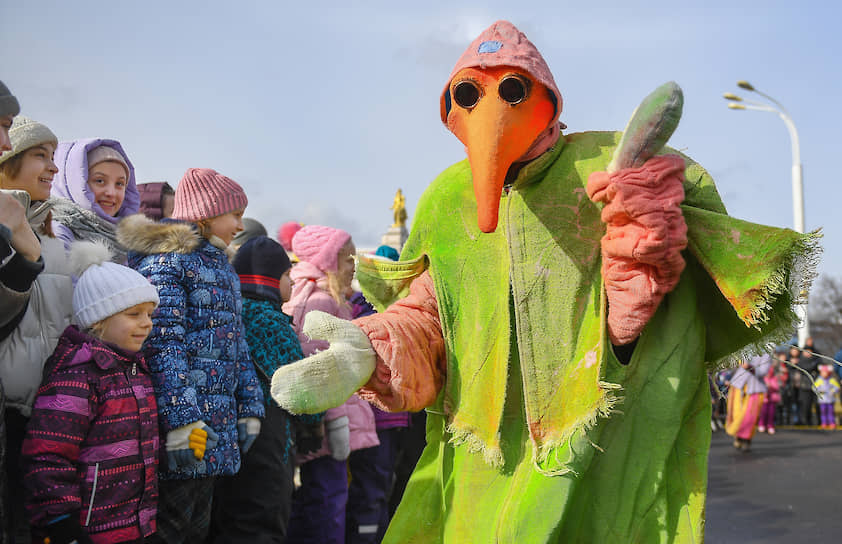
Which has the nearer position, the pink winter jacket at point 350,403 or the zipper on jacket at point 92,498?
the zipper on jacket at point 92,498

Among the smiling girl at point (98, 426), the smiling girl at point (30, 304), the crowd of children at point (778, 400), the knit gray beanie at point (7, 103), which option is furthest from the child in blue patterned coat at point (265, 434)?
the crowd of children at point (778, 400)

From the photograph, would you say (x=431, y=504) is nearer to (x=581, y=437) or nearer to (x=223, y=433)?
(x=581, y=437)

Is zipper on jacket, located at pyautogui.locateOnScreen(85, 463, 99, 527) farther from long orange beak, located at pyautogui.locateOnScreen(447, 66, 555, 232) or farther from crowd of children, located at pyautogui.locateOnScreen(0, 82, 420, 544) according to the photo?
long orange beak, located at pyautogui.locateOnScreen(447, 66, 555, 232)

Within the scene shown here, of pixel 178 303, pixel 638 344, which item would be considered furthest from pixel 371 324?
pixel 178 303

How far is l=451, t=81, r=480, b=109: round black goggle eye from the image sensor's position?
8.41ft

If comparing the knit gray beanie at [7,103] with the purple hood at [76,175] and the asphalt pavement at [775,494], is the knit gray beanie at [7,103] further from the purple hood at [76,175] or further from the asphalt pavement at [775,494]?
the asphalt pavement at [775,494]

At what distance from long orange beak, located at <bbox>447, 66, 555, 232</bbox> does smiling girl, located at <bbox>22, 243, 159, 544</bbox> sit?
1.52 m

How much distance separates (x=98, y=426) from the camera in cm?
310

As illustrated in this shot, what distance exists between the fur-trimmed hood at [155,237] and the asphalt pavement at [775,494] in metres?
4.59

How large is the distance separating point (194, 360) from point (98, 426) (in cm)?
58

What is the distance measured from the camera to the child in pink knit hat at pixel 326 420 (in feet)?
15.7

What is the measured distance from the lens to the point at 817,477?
34.2 feet

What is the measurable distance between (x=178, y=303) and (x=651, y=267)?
1991 millimetres

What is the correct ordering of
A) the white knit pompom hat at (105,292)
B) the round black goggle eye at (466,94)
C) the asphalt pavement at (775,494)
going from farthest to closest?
the asphalt pavement at (775,494), the white knit pompom hat at (105,292), the round black goggle eye at (466,94)
